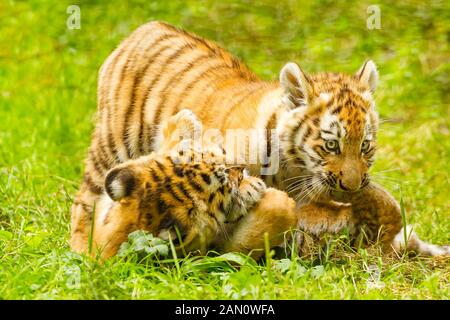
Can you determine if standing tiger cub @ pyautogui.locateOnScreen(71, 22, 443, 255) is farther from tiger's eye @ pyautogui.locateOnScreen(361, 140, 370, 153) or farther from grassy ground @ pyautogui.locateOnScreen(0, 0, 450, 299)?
grassy ground @ pyautogui.locateOnScreen(0, 0, 450, 299)

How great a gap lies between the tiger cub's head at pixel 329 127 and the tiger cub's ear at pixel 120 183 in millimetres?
1102

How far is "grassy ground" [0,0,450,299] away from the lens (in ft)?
15.9

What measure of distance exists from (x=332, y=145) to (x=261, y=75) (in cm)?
404

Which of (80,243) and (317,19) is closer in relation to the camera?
(80,243)

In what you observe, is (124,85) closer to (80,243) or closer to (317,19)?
(80,243)

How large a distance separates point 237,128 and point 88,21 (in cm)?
493

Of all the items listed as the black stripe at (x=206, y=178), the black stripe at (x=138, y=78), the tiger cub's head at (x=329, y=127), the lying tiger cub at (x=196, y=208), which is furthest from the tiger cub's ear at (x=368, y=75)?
the black stripe at (x=138, y=78)

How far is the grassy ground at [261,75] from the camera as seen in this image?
4.83 meters

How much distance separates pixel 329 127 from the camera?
5.63 m

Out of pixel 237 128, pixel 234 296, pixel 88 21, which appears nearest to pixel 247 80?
pixel 237 128

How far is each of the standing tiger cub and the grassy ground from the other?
373 millimetres

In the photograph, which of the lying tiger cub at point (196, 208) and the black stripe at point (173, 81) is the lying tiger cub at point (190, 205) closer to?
the lying tiger cub at point (196, 208)

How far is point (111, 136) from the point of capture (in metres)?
6.42

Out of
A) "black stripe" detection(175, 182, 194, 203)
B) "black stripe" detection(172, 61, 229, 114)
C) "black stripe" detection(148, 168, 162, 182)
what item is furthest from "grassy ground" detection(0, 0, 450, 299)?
"black stripe" detection(172, 61, 229, 114)
